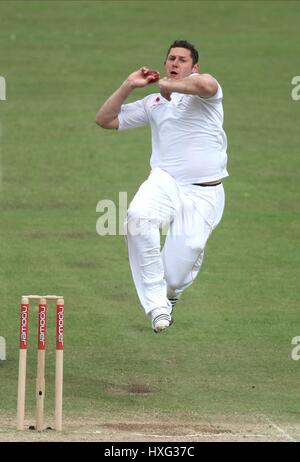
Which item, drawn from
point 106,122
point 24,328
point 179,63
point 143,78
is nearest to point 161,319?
point 24,328

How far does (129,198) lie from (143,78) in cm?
1054

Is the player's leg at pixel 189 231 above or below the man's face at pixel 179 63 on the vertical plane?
below

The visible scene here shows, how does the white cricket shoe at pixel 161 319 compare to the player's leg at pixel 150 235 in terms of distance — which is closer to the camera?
the white cricket shoe at pixel 161 319

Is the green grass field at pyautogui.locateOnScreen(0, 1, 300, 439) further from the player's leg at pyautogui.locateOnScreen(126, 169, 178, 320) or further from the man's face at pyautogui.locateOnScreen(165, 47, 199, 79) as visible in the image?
the man's face at pyautogui.locateOnScreen(165, 47, 199, 79)

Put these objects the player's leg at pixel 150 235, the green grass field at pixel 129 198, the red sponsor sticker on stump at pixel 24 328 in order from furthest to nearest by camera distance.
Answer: the green grass field at pixel 129 198, the player's leg at pixel 150 235, the red sponsor sticker on stump at pixel 24 328

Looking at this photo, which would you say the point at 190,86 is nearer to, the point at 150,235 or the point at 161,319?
the point at 150,235

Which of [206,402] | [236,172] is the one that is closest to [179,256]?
[206,402]

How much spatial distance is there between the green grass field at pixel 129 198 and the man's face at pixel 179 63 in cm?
354

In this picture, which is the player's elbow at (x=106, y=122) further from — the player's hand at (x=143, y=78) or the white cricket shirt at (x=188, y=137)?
the player's hand at (x=143, y=78)

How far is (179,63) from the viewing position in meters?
12.8

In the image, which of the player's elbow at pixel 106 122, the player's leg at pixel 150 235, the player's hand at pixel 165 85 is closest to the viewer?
the player's hand at pixel 165 85

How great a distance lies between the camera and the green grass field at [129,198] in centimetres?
1491

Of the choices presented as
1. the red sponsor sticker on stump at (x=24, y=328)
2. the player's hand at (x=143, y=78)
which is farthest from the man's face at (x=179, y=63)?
the red sponsor sticker on stump at (x=24, y=328)
